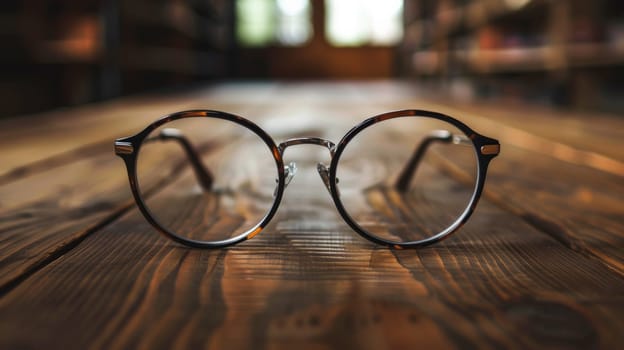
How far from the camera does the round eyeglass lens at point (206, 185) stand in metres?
0.66

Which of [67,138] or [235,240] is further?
[67,138]

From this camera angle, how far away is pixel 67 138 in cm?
153

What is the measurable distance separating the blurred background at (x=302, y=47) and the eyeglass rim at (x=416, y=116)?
2181mm

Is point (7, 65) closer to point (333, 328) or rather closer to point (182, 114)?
point (182, 114)

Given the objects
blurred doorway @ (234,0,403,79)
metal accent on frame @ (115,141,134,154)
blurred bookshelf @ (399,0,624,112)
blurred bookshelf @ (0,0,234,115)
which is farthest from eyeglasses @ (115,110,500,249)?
blurred doorway @ (234,0,403,79)

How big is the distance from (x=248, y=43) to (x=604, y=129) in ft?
25.7

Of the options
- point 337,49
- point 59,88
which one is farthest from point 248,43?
point 59,88

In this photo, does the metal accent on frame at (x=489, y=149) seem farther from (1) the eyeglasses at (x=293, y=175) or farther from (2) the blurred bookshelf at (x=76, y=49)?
(2) the blurred bookshelf at (x=76, y=49)

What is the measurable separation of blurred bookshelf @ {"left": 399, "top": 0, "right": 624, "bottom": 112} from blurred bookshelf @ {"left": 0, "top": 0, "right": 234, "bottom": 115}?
239cm

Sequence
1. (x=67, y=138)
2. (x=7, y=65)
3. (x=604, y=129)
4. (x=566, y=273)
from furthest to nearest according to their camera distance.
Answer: (x=7, y=65) < (x=604, y=129) < (x=67, y=138) < (x=566, y=273)

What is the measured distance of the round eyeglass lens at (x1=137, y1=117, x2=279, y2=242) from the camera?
0.66 metres

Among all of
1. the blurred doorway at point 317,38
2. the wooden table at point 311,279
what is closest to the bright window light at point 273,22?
the blurred doorway at point 317,38

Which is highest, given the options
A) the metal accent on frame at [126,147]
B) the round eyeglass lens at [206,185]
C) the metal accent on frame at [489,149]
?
the metal accent on frame at [126,147]

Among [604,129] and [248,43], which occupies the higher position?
[248,43]
